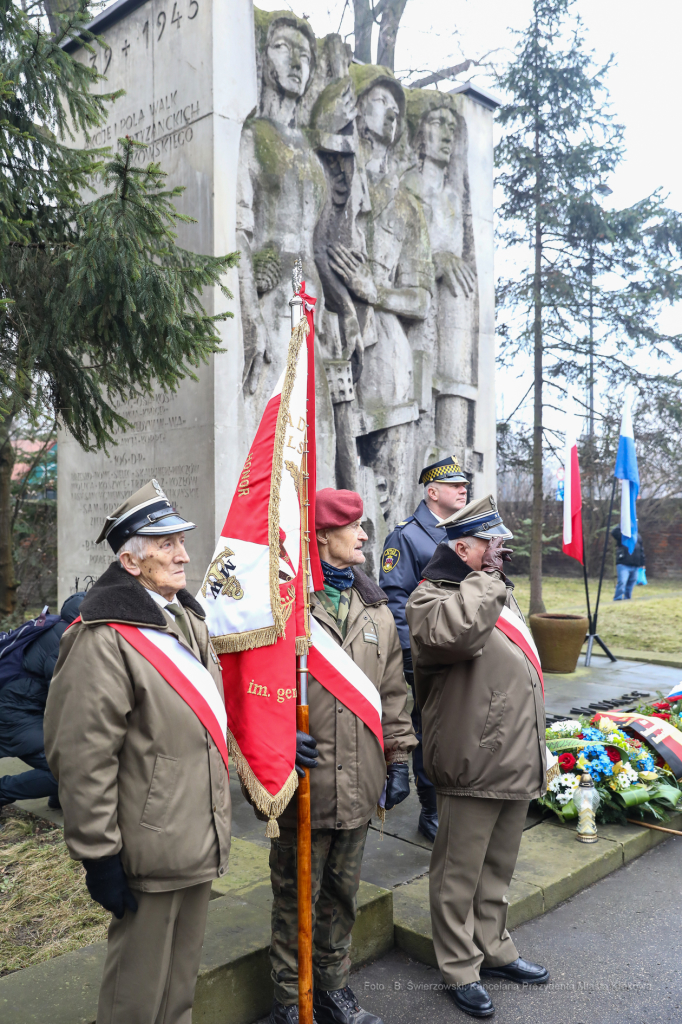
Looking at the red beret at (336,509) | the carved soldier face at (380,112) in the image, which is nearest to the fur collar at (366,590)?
the red beret at (336,509)

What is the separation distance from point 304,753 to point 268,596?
529 millimetres

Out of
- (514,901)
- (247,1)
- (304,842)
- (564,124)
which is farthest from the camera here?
(564,124)

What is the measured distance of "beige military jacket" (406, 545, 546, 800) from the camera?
315 cm

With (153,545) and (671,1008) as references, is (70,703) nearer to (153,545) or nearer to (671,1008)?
(153,545)

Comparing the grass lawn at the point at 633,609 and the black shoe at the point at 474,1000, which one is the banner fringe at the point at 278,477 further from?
the grass lawn at the point at 633,609

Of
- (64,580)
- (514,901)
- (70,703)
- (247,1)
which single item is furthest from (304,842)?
(247,1)

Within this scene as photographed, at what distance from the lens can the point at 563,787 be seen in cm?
504

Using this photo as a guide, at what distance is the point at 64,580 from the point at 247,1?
5.11 metres

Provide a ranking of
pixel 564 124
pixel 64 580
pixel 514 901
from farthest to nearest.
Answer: pixel 564 124 < pixel 64 580 < pixel 514 901

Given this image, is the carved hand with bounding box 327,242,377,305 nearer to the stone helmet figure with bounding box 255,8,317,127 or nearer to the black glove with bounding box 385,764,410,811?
the stone helmet figure with bounding box 255,8,317,127

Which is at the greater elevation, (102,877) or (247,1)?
(247,1)

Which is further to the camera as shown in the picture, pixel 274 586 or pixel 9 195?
pixel 9 195

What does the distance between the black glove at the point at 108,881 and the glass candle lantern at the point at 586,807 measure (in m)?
3.18

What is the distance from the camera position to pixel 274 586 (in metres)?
2.79
